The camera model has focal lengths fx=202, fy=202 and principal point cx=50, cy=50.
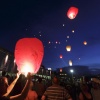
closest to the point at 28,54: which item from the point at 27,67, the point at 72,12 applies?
the point at 27,67

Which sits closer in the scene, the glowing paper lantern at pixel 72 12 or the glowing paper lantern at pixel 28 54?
the glowing paper lantern at pixel 28 54

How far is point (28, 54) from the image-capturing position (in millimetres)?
4156

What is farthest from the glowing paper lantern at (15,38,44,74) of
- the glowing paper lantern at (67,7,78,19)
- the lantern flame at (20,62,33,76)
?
the glowing paper lantern at (67,7,78,19)

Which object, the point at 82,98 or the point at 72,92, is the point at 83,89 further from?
the point at 72,92

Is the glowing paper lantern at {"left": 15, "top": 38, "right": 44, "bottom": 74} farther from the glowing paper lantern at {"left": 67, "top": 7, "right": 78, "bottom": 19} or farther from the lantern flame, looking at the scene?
the glowing paper lantern at {"left": 67, "top": 7, "right": 78, "bottom": 19}

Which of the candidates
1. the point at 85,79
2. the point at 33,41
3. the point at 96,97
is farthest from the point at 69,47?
the point at 33,41

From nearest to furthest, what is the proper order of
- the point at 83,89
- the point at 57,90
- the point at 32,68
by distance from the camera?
the point at 32,68
the point at 57,90
the point at 83,89

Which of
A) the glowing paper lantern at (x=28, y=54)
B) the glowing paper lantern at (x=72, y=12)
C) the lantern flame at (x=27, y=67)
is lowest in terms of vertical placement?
the lantern flame at (x=27, y=67)

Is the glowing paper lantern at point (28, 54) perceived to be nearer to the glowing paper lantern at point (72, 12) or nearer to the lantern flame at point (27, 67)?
the lantern flame at point (27, 67)

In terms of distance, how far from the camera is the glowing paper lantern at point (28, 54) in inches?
162

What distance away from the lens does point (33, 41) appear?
14.1 ft

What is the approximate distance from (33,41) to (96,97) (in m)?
2.92

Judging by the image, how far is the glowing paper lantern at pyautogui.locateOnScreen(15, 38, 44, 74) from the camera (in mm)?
4127

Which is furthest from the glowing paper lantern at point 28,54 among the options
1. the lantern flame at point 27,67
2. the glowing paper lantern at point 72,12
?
the glowing paper lantern at point 72,12
